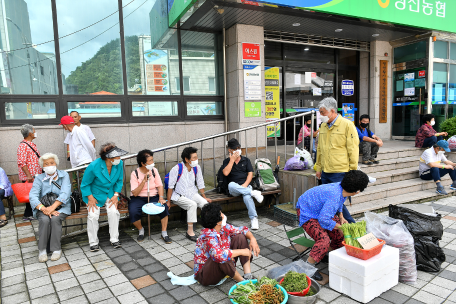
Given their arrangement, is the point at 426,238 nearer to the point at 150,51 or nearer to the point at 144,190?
the point at 144,190

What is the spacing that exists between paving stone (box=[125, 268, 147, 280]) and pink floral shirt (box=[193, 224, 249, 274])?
796mm

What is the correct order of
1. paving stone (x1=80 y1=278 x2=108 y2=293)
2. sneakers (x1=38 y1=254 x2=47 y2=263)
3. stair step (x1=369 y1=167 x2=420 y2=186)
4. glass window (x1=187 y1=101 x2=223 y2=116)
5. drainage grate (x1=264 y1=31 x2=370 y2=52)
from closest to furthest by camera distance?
paving stone (x1=80 y1=278 x2=108 y2=293) < sneakers (x1=38 y1=254 x2=47 y2=263) < stair step (x1=369 y1=167 x2=420 y2=186) < glass window (x1=187 y1=101 x2=223 y2=116) < drainage grate (x1=264 y1=31 x2=370 y2=52)

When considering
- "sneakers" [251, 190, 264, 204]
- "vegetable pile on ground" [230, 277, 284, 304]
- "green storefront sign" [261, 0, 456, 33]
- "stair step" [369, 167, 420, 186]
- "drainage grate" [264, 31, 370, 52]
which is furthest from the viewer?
"drainage grate" [264, 31, 370, 52]

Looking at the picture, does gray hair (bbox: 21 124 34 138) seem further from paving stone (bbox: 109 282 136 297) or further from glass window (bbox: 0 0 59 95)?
paving stone (bbox: 109 282 136 297)

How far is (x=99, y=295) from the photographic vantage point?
317cm

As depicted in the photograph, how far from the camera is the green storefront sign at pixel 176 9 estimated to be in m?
6.46

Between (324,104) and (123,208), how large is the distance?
3.53 meters

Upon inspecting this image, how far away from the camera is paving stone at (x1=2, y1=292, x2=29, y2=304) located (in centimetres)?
310

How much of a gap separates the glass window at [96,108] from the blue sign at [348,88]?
7725 millimetres

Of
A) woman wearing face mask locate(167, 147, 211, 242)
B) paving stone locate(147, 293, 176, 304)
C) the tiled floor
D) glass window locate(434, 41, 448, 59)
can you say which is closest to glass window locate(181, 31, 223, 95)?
woman wearing face mask locate(167, 147, 211, 242)

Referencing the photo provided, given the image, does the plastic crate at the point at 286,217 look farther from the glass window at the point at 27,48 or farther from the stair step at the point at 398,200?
the glass window at the point at 27,48

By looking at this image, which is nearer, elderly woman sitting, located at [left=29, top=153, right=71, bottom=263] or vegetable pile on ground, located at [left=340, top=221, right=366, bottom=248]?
vegetable pile on ground, located at [left=340, top=221, right=366, bottom=248]

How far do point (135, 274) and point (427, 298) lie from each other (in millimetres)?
3188

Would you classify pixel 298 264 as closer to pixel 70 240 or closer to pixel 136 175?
pixel 136 175
